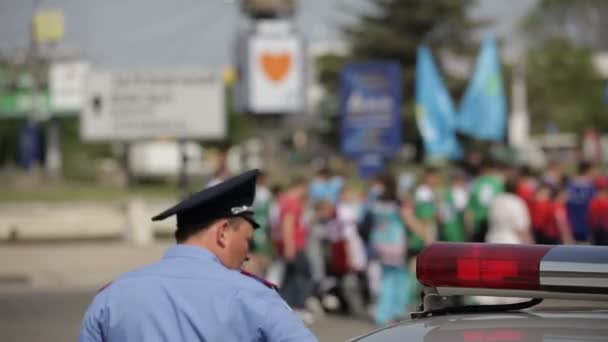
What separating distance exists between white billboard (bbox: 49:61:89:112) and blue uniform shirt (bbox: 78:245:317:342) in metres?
76.3

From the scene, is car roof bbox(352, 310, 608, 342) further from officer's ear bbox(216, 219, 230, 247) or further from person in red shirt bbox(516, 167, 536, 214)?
person in red shirt bbox(516, 167, 536, 214)

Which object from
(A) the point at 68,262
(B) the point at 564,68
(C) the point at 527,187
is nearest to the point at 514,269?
(C) the point at 527,187

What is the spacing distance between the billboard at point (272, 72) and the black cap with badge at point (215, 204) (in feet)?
75.1

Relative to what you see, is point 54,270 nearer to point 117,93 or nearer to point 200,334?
point 117,93

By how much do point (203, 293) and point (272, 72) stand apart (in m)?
23.8

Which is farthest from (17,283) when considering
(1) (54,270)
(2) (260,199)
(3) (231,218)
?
(3) (231,218)

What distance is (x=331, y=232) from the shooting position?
14984 mm

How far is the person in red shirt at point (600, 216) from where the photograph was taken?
14.4 meters

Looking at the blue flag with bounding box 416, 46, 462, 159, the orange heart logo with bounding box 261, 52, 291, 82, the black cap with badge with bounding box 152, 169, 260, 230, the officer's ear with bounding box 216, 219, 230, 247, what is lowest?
the blue flag with bounding box 416, 46, 462, 159

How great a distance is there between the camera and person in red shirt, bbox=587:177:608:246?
47.1ft

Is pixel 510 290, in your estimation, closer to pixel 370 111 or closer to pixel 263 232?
pixel 263 232

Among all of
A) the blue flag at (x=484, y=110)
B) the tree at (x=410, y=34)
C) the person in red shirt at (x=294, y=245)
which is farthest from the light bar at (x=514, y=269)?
the tree at (x=410, y=34)

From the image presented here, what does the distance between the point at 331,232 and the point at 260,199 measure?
2.85ft

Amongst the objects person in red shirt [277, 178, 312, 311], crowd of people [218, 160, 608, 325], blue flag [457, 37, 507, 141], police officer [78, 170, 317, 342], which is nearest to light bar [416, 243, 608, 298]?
police officer [78, 170, 317, 342]
